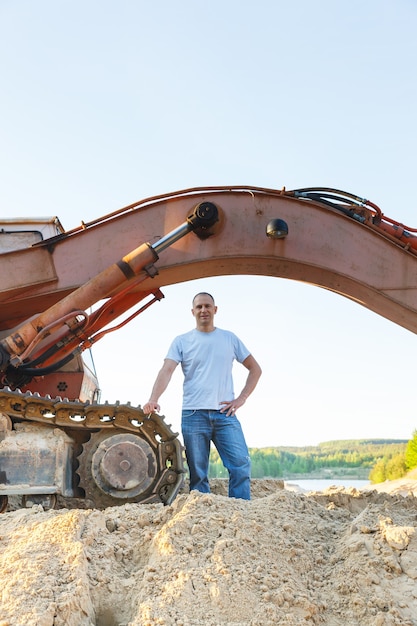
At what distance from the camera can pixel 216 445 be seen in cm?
480


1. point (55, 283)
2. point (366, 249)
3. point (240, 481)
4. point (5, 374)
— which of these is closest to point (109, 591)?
point (240, 481)

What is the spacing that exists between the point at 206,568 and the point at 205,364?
2.23m

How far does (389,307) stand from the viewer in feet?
18.1

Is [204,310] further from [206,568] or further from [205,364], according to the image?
[206,568]

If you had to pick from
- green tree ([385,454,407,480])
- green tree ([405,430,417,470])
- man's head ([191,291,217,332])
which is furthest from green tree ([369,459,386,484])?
man's head ([191,291,217,332])

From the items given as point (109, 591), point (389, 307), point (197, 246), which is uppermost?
point (197, 246)

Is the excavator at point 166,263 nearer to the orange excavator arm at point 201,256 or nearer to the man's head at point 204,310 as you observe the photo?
the orange excavator arm at point 201,256

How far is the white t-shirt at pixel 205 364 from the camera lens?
4781 millimetres

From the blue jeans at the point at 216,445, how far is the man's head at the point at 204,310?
2.17ft

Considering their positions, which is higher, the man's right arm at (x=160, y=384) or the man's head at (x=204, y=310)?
the man's head at (x=204, y=310)

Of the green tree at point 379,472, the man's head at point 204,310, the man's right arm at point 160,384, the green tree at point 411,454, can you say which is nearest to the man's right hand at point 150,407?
the man's right arm at point 160,384

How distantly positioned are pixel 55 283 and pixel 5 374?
34.4 inches

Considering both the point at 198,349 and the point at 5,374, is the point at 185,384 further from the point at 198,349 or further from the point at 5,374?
the point at 5,374

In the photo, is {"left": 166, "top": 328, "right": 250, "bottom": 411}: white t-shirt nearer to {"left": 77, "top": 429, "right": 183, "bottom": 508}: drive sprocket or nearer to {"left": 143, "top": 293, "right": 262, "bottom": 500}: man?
{"left": 143, "top": 293, "right": 262, "bottom": 500}: man
